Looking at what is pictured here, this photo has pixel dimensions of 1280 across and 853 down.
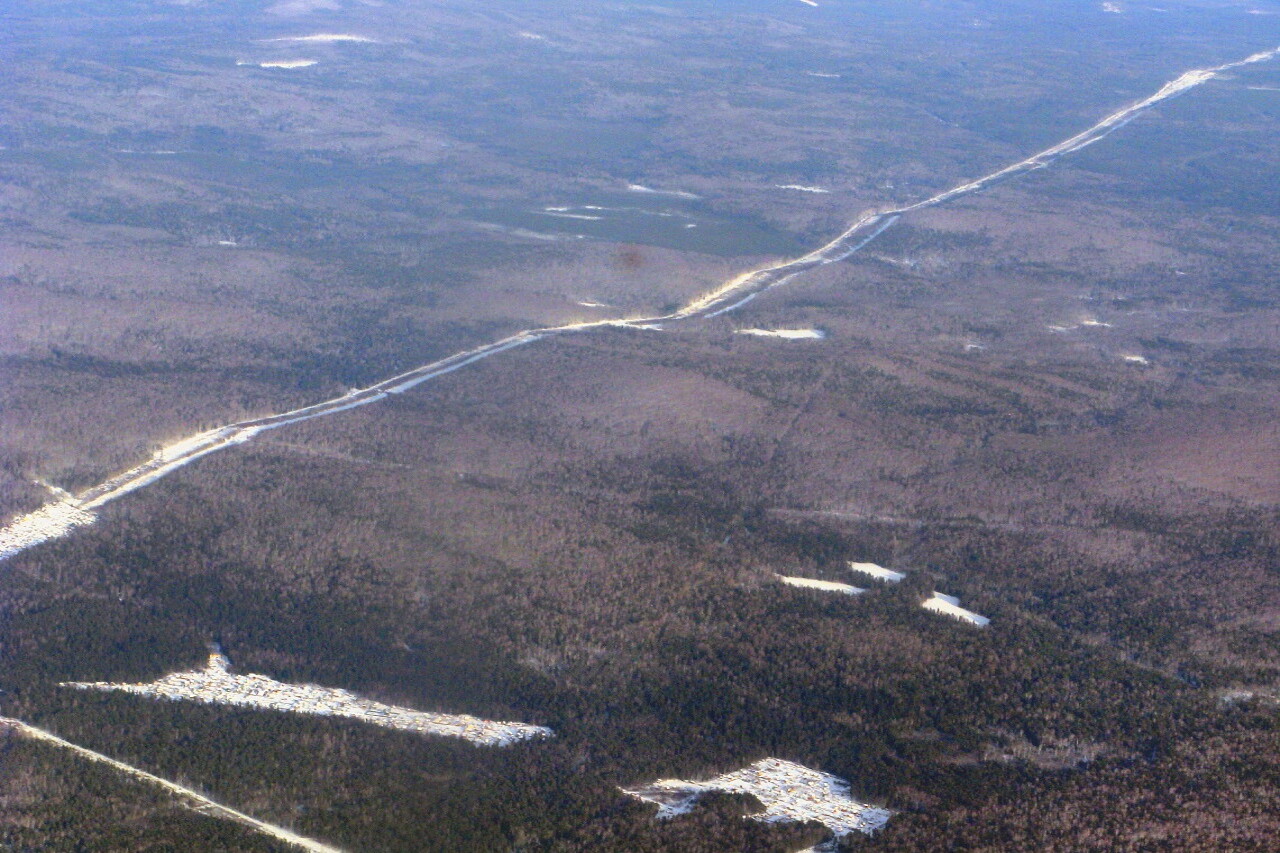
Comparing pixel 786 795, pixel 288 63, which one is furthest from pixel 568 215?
pixel 786 795

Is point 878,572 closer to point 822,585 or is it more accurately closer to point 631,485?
point 822,585

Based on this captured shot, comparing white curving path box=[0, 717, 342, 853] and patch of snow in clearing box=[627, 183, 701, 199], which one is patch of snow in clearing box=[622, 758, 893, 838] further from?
patch of snow in clearing box=[627, 183, 701, 199]

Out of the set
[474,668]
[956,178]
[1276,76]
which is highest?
[1276,76]

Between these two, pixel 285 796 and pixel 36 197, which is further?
pixel 36 197

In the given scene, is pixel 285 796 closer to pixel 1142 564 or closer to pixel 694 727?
pixel 694 727

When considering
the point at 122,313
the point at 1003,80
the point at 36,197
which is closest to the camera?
the point at 122,313

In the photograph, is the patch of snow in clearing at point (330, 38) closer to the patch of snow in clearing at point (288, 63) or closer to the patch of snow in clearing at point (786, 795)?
the patch of snow in clearing at point (288, 63)

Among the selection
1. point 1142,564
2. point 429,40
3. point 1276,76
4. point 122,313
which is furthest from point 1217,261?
point 429,40
